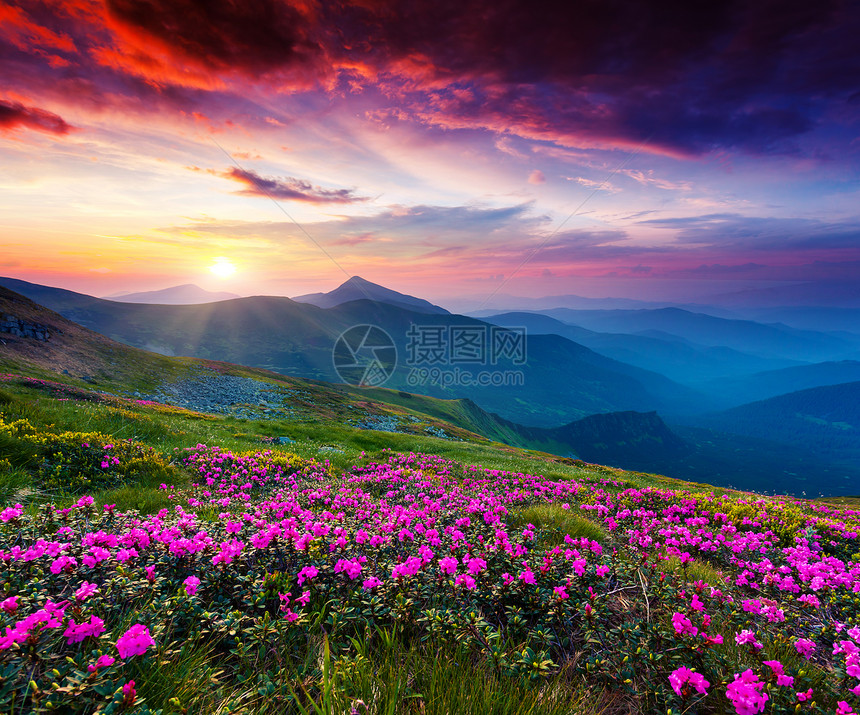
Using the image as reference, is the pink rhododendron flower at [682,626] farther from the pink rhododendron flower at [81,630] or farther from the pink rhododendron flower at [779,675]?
the pink rhododendron flower at [81,630]

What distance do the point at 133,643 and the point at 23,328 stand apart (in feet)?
243

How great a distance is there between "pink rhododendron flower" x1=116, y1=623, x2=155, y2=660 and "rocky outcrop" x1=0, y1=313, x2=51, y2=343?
230ft

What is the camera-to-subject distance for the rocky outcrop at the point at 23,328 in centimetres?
4859

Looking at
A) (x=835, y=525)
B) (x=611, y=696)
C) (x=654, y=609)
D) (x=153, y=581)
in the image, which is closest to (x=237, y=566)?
(x=153, y=581)

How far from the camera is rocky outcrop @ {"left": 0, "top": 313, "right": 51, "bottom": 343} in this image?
4859 cm

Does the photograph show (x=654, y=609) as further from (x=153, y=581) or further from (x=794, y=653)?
(x=153, y=581)

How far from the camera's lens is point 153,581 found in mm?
3396

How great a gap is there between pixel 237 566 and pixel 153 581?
0.74 metres

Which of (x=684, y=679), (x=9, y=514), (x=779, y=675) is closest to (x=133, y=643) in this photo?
(x=9, y=514)

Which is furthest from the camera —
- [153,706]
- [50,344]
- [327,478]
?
[50,344]

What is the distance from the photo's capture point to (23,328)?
168ft

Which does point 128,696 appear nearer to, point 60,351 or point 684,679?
point 684,679

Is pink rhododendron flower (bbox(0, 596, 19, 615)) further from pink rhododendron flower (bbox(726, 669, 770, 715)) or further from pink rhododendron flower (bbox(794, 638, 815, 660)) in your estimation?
pink rhododendron flower (bbox(794, 638, 815, 660))

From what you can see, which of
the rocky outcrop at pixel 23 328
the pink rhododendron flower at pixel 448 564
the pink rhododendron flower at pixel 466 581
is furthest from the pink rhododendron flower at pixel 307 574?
the rocky outcrop at pixel 23 328
